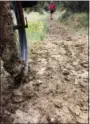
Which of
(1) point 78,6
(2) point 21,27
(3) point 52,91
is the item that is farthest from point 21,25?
(1) point 78,6

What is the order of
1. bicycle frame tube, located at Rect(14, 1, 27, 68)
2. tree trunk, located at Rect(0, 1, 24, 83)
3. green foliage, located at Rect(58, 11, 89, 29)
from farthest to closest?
green foliage, located at Rect(58, 11, 89, 29) < bicycle frame tube, located at Rect(14, 1, 27, 68) < tree trunk, located at Rect(0, 1, 24, 83)

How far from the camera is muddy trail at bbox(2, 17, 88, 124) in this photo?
306 cm

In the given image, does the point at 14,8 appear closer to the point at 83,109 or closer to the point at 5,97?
the point at 5,97

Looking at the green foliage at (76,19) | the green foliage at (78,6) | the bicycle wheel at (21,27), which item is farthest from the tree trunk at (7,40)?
the green foliage at (78,6)

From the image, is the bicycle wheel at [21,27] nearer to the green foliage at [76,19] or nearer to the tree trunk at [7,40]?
the tree trunk at [7,40]

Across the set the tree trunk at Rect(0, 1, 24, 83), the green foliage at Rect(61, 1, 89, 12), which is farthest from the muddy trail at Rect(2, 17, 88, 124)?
the green foliage at Rect(61, 1, 89, 12)

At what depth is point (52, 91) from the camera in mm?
3604

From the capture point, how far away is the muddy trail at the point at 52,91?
3.06 metres

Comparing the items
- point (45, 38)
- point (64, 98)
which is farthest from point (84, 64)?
point (45, 38)

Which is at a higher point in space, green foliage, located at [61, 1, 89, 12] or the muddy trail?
green foliage, located at [61, 1, 89, 12]

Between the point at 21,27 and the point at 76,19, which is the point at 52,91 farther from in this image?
the point at 76,19

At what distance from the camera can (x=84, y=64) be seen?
181 inches

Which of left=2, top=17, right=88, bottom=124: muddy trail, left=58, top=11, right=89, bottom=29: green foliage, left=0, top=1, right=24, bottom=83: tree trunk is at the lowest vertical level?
left=2, top=17, right=88, bottom=124: muddy trail

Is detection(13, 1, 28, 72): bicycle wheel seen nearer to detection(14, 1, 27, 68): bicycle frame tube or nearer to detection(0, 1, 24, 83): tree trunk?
detection(14, 1, 27, 68): bicycle frame tube
